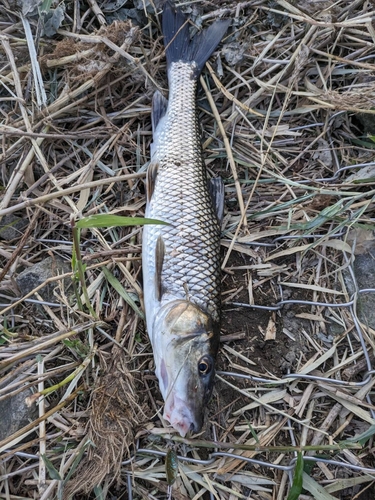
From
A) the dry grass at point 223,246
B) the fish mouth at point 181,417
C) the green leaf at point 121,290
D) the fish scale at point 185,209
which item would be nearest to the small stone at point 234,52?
the dry grass at point 223,246

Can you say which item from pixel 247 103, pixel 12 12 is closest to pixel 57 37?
pixel 12 12

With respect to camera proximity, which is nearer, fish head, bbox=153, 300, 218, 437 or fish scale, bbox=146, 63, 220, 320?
A: fish head, bbox=153, 300, 218, 437

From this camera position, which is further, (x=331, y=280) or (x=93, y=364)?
(x=331, y=280)

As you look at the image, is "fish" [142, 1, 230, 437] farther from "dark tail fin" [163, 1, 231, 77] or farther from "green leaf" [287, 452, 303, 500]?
"green leaf" [287, 452, 303, 500]

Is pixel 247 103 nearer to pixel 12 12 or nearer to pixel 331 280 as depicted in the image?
pixel 331 280

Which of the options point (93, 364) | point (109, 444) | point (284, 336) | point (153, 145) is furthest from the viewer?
point (153, 145)

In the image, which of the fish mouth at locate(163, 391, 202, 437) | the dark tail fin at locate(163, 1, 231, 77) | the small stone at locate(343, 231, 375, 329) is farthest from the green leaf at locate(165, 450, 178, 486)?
the dark tail fin at locate(163, 1, 231, 77)

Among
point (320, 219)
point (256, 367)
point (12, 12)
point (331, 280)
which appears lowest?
point (256, 367)
